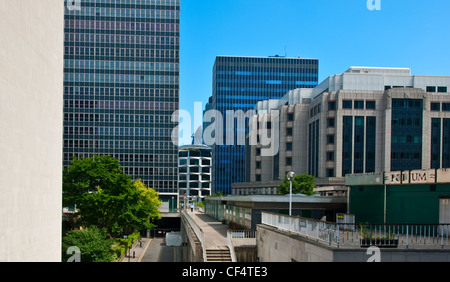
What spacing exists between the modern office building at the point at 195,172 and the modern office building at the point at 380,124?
334ft

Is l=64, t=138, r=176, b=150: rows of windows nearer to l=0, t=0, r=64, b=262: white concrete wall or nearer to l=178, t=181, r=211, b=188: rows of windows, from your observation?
l=178, t=181, r=211, b=188: rows of windows

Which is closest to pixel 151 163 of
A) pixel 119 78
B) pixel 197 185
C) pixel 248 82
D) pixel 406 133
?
pixel 119 78

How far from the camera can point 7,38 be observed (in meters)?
16.6

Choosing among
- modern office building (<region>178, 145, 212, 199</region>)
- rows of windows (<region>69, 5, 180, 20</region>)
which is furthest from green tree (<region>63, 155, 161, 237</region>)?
modern office building (<region>178, 145, 212, 199</region>)

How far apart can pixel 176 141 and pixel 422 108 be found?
60046 millimetres

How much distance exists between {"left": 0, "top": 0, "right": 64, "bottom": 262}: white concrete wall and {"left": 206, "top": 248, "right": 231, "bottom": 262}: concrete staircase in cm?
854

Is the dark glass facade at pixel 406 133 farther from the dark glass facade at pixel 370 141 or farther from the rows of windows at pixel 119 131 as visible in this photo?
the rows of windows at pixel 119 131

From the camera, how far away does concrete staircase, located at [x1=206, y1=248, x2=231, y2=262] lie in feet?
72.9

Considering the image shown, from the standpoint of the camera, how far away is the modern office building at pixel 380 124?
82250 millimetres

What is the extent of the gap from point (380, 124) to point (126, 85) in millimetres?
64249
